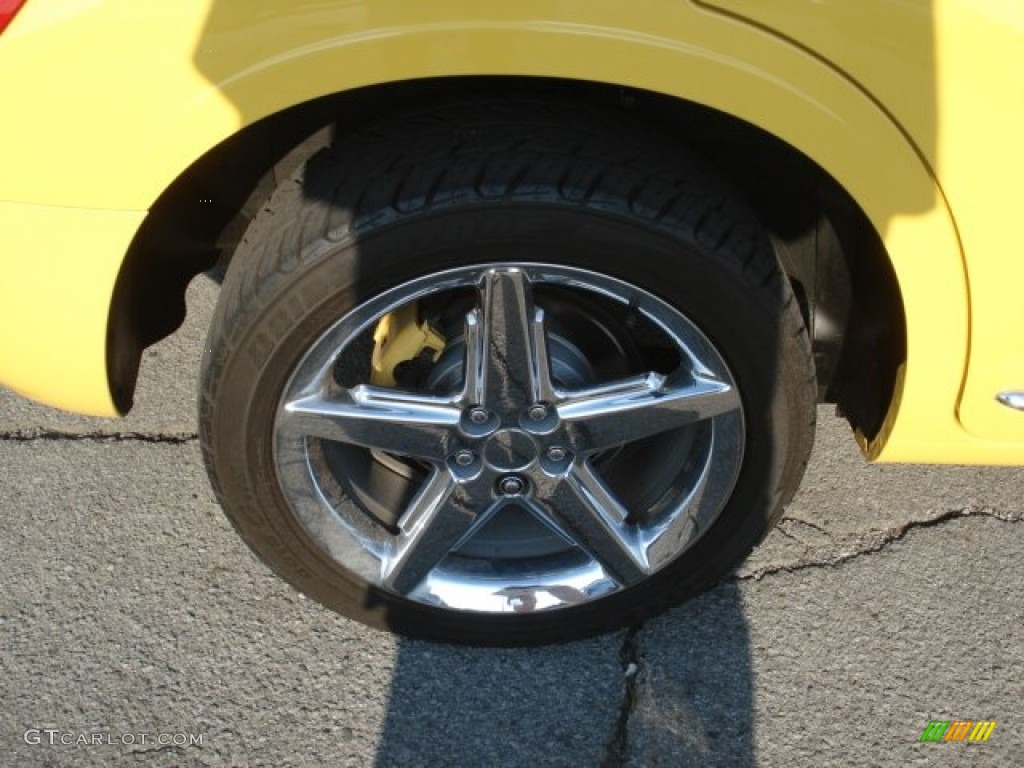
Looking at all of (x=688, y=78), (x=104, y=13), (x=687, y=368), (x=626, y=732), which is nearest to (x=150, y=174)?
(x=104, y=13)

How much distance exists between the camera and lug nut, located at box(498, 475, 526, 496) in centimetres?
190

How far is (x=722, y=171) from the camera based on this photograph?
1.85 m

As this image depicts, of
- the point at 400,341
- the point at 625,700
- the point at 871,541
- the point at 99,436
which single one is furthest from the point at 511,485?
the point at 99,436

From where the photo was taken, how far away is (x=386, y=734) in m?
1.97

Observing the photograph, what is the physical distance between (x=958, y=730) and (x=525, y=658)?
85cm

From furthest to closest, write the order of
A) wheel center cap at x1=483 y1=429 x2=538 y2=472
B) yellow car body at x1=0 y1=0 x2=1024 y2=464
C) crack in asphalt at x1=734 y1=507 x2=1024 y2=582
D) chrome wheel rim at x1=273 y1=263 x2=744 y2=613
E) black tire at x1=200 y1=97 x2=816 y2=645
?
crack in asphalt at x1=734 y1=507 x2=1024 y2=582 < wheel center cap at x1=483 y1=429 x2=538 y2=472 < chrome wheel rim at x1=273 y1=263 x2=744 y2=613 < black tire at x1=200 y1=97 x2=816 y2=645 < yellow car body at x1=0 y1=0 x2=1024 y2=464

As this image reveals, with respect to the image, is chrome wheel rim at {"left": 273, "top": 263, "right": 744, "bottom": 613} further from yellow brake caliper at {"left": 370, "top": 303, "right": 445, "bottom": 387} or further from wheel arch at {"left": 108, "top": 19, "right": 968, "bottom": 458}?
wheel arch at {"left": 108, "top": 19, "right": 968, "bottom": 458}

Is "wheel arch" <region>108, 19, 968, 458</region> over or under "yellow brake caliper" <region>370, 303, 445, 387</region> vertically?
over

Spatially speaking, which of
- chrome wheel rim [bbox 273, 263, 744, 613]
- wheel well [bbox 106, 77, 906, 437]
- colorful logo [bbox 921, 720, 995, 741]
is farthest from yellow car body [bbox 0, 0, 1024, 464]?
colorful logo [bbox 921, 720, 995, 741]

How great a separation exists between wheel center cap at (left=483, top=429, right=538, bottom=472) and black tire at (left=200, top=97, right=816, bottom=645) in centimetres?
36

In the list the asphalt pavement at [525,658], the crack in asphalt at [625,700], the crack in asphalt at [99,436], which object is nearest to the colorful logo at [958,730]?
the asphalt pavement at [525,658]

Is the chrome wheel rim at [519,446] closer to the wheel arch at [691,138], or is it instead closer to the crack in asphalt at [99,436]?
the wheel arch at [691,138]

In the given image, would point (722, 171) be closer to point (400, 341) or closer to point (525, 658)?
point (400, 341)

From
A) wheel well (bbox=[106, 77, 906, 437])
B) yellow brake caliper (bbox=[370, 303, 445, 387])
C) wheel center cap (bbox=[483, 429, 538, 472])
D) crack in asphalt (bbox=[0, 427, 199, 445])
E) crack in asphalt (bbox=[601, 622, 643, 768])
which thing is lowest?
crack in asphalt (bbox=[601, 622, 643, 768])
